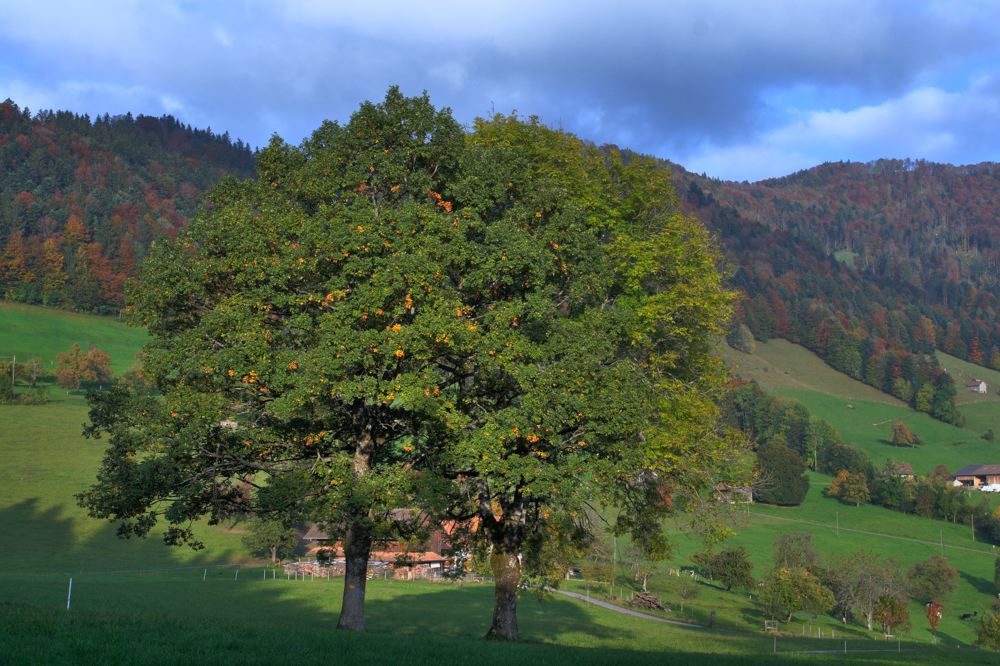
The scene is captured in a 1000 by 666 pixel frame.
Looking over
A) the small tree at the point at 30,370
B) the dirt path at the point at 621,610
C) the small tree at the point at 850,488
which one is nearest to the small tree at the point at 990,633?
the dirt path at the point at 621,610

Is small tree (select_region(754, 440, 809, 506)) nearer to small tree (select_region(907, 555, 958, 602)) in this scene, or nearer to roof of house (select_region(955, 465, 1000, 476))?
roof of house (select_region(955, 465, 1000, 476))

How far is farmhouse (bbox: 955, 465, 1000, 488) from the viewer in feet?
578

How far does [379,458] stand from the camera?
27.3 meters

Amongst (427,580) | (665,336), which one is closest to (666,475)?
(665,336)

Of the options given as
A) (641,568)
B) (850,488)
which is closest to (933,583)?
(641,568)

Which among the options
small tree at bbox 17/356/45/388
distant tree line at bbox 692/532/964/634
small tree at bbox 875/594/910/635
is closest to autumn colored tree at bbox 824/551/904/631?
distant tree line at bbox 692/532/964/634

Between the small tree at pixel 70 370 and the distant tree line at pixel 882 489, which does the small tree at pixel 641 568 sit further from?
the small tree at pixel 70 370

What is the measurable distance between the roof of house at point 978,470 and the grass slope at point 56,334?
17110 cm

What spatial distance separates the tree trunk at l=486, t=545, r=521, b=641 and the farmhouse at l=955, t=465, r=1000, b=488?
17855 centimetres

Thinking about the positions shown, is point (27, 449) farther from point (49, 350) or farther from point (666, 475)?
point (666, 475)

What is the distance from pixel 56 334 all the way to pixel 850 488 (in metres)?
153

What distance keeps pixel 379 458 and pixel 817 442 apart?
183m

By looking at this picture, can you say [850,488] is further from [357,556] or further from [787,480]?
[357,556]

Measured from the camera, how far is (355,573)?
26.0m
